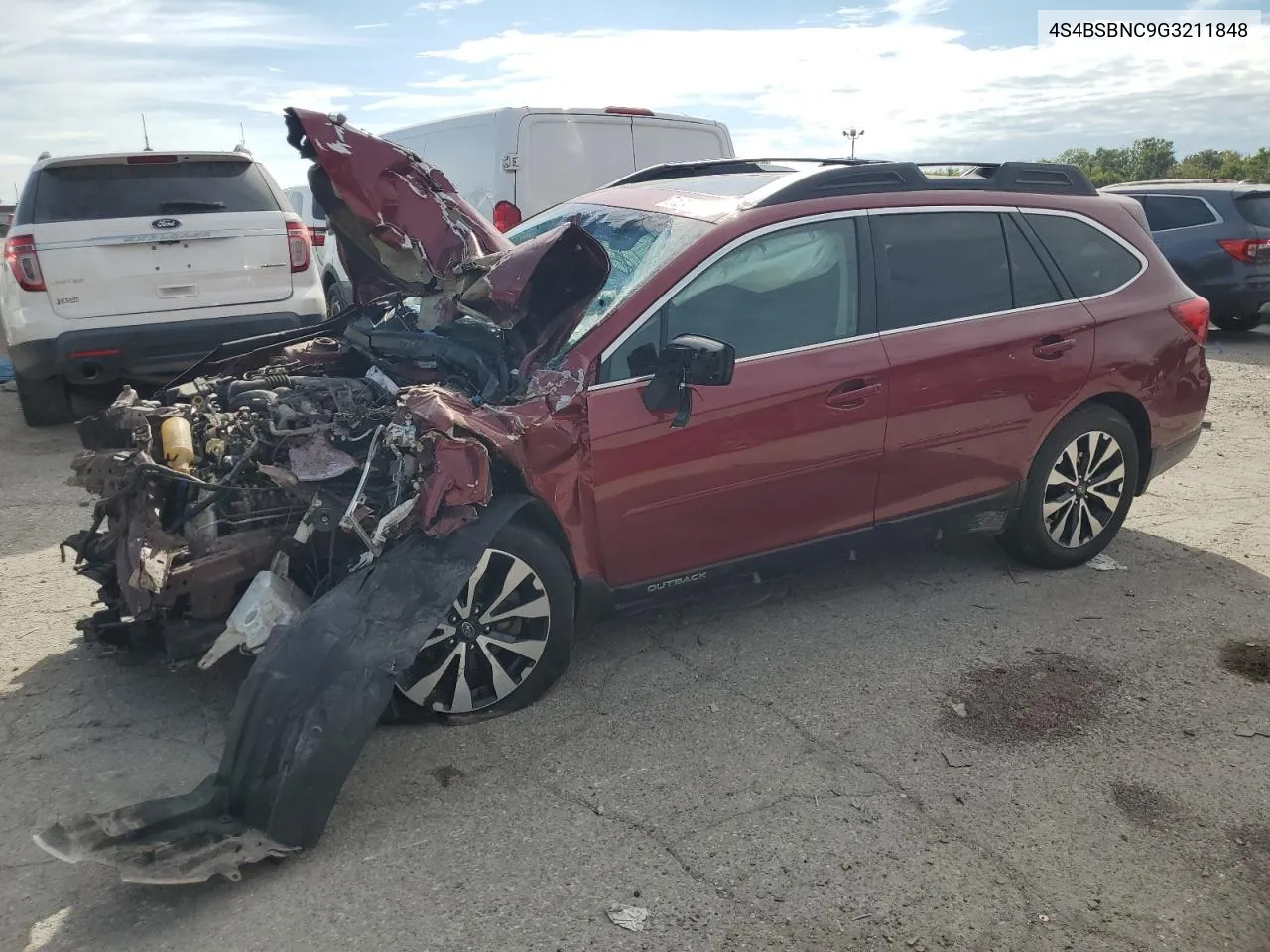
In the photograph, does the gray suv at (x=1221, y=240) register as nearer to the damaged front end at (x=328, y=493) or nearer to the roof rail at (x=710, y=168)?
the roof rail at (x=710, y=168)

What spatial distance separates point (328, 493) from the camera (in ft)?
11.4

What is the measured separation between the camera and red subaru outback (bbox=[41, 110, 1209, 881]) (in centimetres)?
329

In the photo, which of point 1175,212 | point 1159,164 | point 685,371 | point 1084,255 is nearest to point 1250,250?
point 1175,212

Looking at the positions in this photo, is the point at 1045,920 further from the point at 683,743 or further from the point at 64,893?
the point at 64,893

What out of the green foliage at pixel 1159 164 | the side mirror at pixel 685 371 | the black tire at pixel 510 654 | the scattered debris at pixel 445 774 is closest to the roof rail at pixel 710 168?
the side mirror at pixel 685 371

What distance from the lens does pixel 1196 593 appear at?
15.9 feet

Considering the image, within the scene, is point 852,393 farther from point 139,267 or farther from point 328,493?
point 139,267

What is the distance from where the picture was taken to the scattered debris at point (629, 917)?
2.65 meters

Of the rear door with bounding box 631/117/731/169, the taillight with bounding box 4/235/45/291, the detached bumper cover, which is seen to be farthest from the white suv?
the detached bumper cover

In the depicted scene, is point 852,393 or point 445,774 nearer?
point 445,774

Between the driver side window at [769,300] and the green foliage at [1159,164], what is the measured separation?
3224 centimetres

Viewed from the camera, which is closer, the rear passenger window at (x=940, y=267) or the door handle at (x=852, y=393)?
the door handle at (x=852, y=393)

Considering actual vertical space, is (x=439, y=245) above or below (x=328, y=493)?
above

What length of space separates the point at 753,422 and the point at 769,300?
0.51 m
